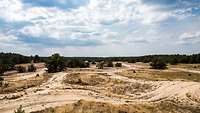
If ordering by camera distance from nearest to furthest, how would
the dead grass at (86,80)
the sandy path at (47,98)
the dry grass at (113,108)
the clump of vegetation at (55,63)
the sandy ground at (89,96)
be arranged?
1. the dry grass at (113,108)
2. the sandy path at (47,98)
3. the sandy ground at (89,96)
4. the dead grass at (86,80)
5. the clump of vegetation at (55,63)

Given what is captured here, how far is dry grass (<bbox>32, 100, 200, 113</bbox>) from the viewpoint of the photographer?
52.2 metres

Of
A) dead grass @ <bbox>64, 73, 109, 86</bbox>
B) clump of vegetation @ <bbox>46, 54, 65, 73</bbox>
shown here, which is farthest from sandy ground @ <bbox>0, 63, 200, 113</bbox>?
clump of vegetation @ <bbox>46, 54, 65, 73</bbox>

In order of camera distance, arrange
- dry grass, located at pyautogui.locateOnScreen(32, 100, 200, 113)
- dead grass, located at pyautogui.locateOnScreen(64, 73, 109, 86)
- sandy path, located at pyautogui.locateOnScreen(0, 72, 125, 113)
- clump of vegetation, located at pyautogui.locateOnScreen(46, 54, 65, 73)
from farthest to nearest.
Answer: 1. clump of vegetation, located at pyautogui.locateOnScreen(46, 54, 65, 73)
2. dead grass, located at pyautogui.locateOnScreen(64, 73, 109, 86)
3. sandy path, located at pyautogui.locateOnScreen(0, 72, 125, 113)
4. dry grass, located at pyautogui.locateOnScreen(32, 100, 200, 113)

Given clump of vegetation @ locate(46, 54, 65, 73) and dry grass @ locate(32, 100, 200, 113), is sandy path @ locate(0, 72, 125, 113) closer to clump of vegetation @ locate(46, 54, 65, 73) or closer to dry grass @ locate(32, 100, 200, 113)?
dry grass @ locate(32, 100, 200, 113)

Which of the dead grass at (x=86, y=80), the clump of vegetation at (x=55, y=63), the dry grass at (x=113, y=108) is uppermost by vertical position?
the clump of vegetation at (x=55, y=63)

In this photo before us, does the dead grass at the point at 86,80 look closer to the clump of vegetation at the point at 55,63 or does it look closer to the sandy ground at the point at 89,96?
the sandy ground at the point at 89,96

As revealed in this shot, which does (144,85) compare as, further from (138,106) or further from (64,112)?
(64,112)

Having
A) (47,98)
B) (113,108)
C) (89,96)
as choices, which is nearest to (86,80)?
(89,96)

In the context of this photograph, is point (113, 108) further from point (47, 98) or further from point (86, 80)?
point (86, 80)

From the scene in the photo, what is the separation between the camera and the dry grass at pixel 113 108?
5222 cm

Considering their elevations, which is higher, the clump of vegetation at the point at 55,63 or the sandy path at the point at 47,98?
the clump of vegetation at the point at 55,63

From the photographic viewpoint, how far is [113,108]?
54344mm

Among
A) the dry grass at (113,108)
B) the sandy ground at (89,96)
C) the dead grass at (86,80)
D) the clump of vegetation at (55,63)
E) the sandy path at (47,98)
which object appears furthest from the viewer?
the clump of vegetation at (55,63)

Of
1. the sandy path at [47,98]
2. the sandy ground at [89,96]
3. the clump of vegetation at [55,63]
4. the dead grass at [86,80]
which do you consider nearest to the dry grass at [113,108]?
the sandy ground at [89,96]
